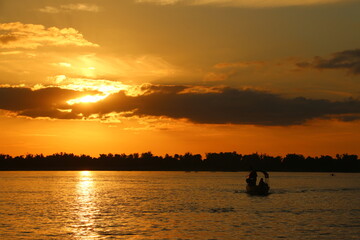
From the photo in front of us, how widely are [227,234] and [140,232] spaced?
327 inches

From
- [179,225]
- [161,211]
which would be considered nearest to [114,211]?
[161,211]

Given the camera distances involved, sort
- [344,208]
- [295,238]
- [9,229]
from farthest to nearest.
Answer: [344,208] → [9,229] → [295,238]

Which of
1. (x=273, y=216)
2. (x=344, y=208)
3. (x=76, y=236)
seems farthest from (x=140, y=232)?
(x=344, y=208)

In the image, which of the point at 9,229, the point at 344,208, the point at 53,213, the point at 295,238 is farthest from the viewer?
the point at 344,208

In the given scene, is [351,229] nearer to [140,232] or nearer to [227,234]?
[227,234]

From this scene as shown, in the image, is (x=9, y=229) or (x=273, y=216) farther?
(x=273, y=216)

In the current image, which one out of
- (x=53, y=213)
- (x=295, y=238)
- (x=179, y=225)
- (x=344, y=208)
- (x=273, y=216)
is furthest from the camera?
(x=344, y=208)

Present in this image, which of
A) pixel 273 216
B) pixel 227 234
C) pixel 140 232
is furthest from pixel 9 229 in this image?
pixel 273 216

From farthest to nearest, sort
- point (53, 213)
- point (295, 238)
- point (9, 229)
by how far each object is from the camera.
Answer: point (53, 213) → point (9, 229) → point (295, 238)

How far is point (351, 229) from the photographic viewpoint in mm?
53875

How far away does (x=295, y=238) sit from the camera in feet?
155

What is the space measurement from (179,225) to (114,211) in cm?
1909

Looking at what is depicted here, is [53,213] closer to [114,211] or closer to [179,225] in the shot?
[114,211]

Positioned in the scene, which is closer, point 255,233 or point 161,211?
point 255,233
